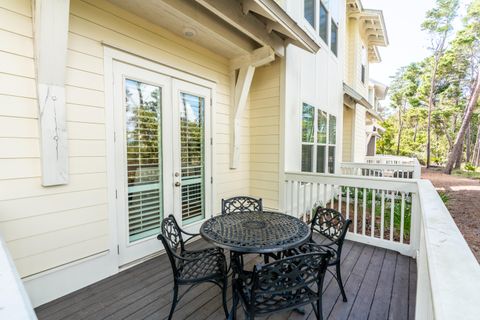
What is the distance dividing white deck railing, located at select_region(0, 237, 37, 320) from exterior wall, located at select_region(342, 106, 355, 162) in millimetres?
9115

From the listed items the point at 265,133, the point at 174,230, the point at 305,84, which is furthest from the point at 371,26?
the point at 174,230

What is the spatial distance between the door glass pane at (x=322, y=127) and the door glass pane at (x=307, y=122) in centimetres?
42

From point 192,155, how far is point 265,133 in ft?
5.03

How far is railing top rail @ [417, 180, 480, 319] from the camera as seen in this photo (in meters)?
0.61

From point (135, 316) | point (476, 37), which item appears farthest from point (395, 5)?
point (135, 316)

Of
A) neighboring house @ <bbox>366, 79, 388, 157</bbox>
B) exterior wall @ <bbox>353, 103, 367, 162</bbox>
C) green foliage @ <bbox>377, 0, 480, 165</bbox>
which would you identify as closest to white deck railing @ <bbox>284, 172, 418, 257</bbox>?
exterior wall @ <bbox>353, 103, 367, 162</bbox>

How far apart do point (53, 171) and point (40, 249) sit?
73 cm

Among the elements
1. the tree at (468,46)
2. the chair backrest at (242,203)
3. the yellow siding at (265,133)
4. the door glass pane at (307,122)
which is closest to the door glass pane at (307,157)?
the door glass pane at (307,122)

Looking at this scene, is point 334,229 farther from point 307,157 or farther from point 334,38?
point 334,38

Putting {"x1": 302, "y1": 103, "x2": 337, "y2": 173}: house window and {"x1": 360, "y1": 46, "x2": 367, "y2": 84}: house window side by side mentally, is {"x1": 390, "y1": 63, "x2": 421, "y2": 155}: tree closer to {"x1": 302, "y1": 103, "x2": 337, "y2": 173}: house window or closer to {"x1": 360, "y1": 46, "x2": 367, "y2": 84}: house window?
{"x1": 360, "y1": 46, "x2": 367, "y2": 84}: house window

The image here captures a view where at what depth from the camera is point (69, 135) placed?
2.19 meters

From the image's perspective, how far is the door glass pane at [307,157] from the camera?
15.9ft

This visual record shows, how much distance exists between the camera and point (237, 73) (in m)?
3.97

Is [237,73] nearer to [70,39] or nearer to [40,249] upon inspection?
[70,39]
